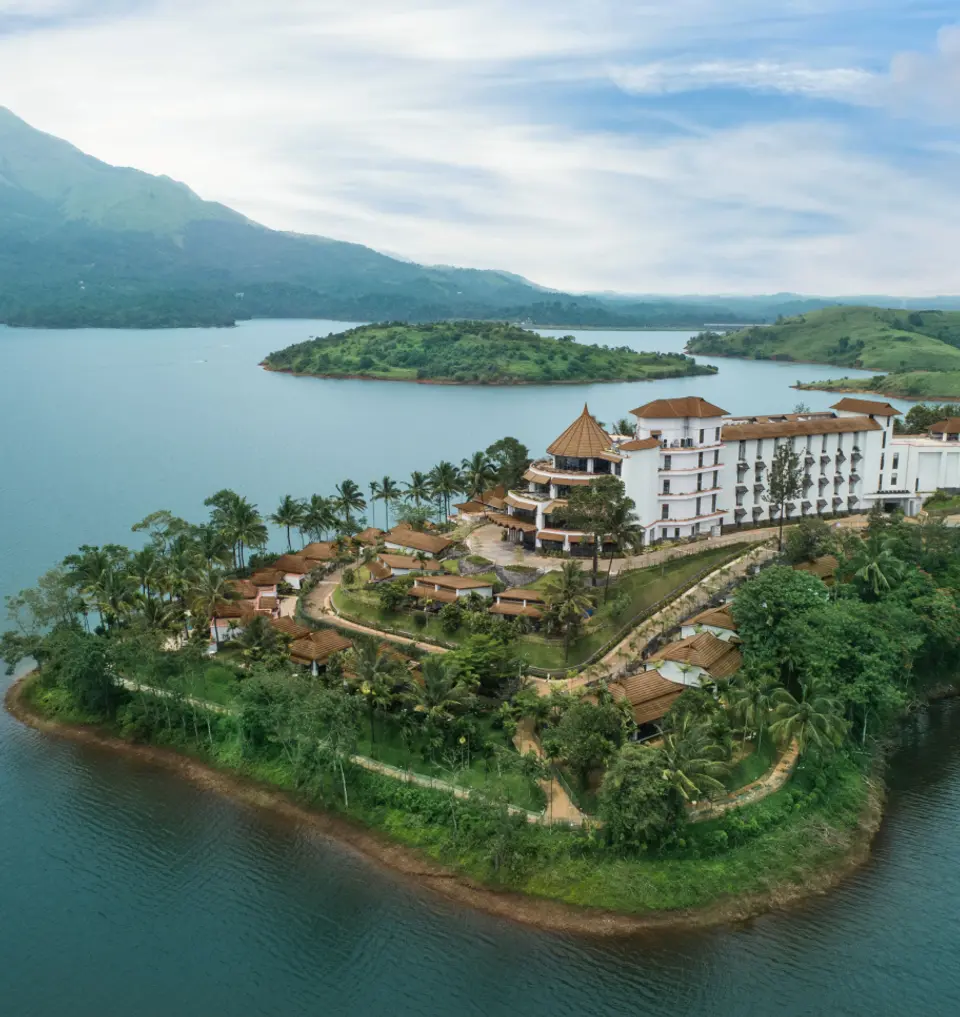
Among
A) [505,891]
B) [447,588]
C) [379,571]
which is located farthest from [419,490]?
[505,891]

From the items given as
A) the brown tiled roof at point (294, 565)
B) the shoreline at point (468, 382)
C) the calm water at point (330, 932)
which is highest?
the shoreline at point (468, 382)

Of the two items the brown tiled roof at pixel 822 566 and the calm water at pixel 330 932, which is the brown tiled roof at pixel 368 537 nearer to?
the calm water at pixel 330 932

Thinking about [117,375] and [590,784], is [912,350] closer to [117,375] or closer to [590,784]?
[117,375]

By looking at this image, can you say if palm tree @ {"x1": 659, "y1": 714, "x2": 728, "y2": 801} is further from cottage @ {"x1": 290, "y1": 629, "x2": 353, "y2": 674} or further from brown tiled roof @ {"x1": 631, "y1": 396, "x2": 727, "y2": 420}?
brown tiled roof @ {"x1": 631, "y1": 396, "x2": 727, "y2": 420}

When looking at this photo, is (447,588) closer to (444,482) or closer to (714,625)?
(714,625)

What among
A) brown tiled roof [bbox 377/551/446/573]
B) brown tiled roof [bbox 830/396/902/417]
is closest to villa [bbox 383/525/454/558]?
brown tiled roof [bbox 377/551/446/573]

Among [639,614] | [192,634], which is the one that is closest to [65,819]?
[192,634]

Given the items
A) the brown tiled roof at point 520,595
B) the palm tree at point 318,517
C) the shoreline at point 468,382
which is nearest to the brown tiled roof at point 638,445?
the brown tiled roof at point 520,595
